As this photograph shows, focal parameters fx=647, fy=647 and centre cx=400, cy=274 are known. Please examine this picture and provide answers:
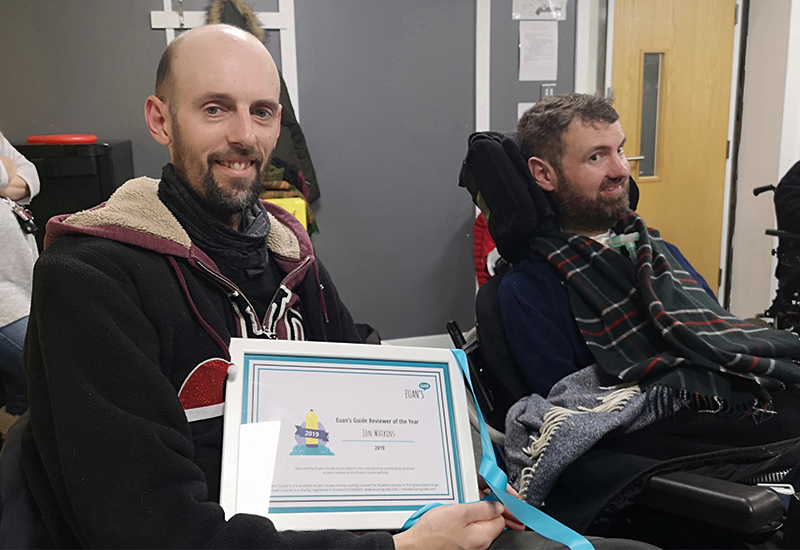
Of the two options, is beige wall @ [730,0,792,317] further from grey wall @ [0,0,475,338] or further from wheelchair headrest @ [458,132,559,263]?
wheelchair headrest @ [458,132,559,263]

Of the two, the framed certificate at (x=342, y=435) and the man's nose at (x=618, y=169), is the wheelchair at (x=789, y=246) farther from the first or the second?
the framed certificate at (x=342, y=435)

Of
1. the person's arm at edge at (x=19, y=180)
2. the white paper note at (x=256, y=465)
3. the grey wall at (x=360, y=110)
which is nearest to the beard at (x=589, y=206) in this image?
the white paper note at (x=256, y=465)

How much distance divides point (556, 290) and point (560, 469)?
20.0 inches

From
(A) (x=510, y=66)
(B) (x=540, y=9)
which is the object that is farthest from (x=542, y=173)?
(B) (x=540, y=9)

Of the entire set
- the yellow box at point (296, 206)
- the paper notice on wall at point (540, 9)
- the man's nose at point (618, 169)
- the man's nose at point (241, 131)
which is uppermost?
the paper notice on wall at point (540, 9)

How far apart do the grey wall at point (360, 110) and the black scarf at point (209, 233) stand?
8.27ft

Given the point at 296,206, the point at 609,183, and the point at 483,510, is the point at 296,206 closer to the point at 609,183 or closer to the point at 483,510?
the point at 609,183

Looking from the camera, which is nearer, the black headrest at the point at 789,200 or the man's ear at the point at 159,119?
the man's ear at the point at 159,119

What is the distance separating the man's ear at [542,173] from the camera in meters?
1.82

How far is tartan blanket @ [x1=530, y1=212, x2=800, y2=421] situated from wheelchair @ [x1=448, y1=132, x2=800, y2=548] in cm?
8

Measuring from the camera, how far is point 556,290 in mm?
1687

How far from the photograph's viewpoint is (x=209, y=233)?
44.1 inches

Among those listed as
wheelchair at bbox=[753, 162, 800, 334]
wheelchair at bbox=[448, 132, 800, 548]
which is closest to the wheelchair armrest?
wheelchair at bbox=[448, 132, 800, 548]

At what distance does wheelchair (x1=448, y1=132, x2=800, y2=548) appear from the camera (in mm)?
1144
